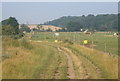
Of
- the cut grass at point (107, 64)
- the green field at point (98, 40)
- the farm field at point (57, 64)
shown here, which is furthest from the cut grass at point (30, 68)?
the green field at point (98, 40)

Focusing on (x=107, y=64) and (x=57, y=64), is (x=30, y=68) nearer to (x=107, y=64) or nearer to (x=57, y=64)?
(x=57, y=64)

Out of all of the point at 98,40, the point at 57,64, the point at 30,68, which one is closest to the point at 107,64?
the point at 57,64

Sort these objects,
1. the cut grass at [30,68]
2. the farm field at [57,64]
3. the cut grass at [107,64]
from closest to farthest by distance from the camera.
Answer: the cut grass at [30,68] → the farm field at [57,64] → the cut grass at [107,64]

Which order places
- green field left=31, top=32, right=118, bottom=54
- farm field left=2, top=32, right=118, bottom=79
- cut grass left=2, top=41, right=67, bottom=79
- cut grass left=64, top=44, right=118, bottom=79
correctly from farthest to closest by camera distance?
green field left=31, top=32, right=118, bottom=54, cut grass left=64, top=44, right=118, bottom=79, farm field left=2, top=32, right=118, bottom=79, cut grass left=2, top=41, right=67, bottom=79

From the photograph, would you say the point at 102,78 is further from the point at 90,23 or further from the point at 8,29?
the point at 90,23

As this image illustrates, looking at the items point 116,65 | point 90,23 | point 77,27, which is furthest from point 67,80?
point 90,23

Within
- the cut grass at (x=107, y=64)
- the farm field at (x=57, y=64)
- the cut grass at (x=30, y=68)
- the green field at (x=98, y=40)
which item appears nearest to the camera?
the cut grass at (x=30, y=68)

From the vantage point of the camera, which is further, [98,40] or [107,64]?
[98,40]

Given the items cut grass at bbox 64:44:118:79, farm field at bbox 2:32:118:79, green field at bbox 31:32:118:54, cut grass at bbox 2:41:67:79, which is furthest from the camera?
green field at bbox 31:32:118:54

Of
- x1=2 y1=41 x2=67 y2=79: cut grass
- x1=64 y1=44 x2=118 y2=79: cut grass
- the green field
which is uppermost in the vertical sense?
x1=2 y1=41 x2=67 y2=79: cut grass

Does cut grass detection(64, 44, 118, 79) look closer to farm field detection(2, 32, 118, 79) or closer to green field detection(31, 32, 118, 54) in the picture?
farm field detection(2, 32, 118, 79)

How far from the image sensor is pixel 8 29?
52531 millimetres


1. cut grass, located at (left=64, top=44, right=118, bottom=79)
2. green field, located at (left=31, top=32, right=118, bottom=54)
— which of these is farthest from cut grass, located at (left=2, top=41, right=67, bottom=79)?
green field, located at (left=31, top=32, right=118, bottom=54)

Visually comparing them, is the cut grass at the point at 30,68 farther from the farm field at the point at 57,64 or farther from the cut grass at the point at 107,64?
the cut grass at the point at 107,64
